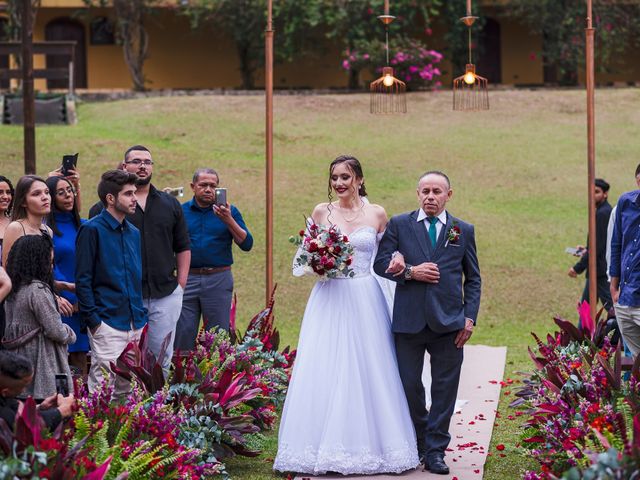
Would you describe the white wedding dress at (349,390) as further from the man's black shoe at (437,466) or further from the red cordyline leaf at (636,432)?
the red cordyline leaf at (636,432)

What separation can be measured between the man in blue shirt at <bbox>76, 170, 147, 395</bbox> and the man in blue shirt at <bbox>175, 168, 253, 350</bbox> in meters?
1.72

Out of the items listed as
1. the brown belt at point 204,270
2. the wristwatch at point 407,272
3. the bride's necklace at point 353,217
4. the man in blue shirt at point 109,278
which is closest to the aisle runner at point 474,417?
the wristwatch at point 407,272

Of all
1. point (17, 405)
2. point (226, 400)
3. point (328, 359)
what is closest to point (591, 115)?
point (328, 359)

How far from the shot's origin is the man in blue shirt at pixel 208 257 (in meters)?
9.38

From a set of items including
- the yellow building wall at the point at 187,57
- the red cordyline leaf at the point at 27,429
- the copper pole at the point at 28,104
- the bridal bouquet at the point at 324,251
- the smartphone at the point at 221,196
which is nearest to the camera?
the red cordyline leaf at the point at 27,429

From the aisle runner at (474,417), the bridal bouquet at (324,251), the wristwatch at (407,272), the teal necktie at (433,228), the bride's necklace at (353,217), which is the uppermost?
the bride's necklace at (353,217)

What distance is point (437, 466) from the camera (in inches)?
297

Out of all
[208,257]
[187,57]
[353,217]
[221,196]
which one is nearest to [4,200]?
[221,196]

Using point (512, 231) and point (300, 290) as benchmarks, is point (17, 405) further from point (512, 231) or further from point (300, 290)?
point (512, 231)

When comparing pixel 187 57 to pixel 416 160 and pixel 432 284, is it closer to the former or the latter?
pixel 416 160

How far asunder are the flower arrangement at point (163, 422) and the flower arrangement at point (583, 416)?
6.41ft

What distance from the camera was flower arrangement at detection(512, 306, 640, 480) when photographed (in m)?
5.41

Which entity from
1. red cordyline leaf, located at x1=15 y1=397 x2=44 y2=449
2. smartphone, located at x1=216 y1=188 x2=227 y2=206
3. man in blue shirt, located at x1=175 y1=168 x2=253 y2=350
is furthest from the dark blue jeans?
red cordyline leaf, located at x1=15 y1=397 x2=44 y2=449

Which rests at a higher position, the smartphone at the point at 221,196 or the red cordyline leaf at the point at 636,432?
the smartphone at the point at 221,196
